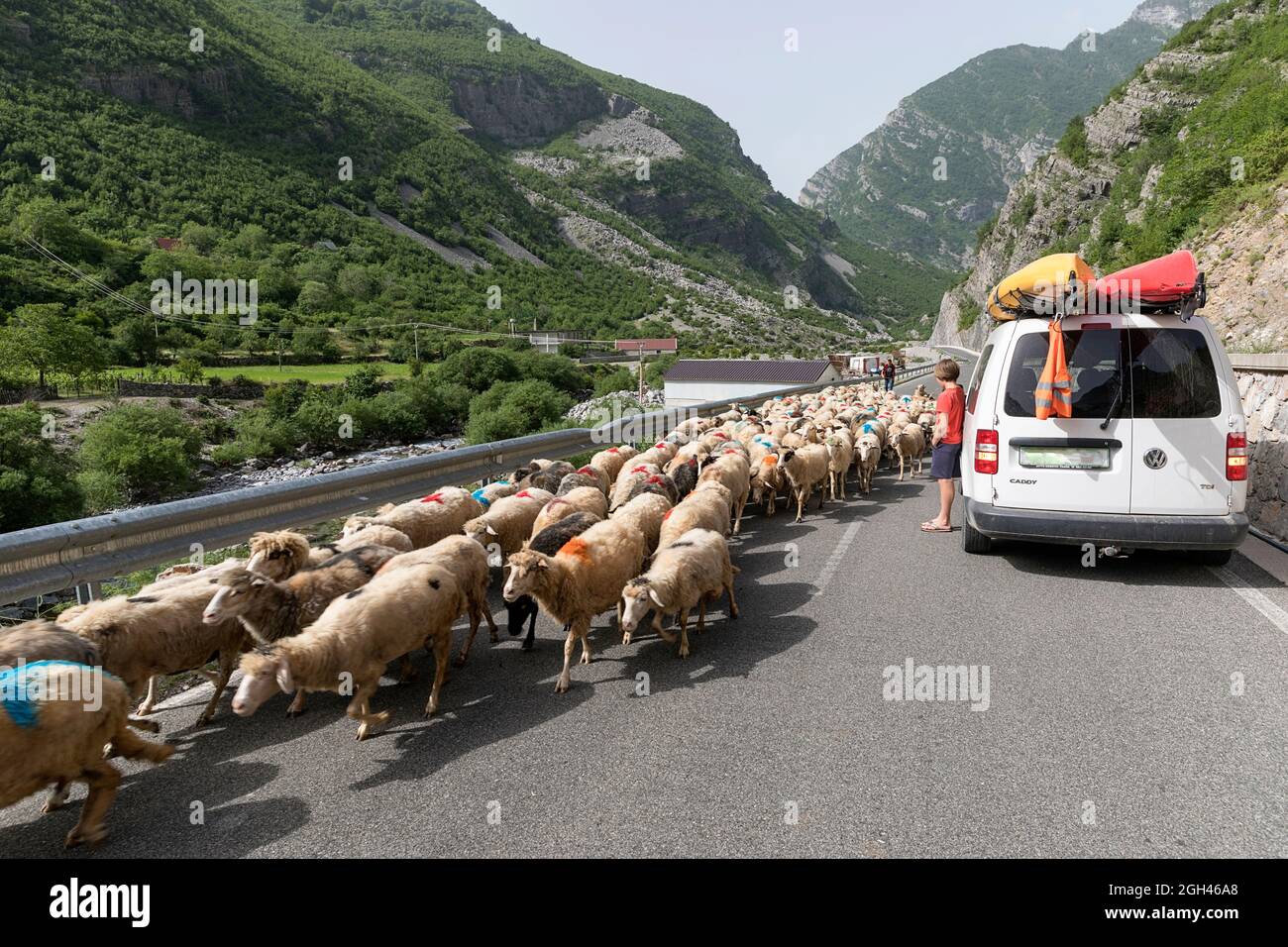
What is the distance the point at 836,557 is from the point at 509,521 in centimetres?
347

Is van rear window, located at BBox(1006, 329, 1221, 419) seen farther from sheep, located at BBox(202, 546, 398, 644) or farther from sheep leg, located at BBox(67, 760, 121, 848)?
sheep leg, located at BBox(67, 760, 121, 848)

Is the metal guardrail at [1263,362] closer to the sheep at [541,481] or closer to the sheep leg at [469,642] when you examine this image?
the sheep at [541,481]

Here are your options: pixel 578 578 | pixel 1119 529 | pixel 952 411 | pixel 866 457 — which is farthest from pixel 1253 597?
pixel 866 457

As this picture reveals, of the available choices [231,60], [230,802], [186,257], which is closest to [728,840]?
[230,802]

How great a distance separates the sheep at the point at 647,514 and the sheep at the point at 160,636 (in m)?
3.27

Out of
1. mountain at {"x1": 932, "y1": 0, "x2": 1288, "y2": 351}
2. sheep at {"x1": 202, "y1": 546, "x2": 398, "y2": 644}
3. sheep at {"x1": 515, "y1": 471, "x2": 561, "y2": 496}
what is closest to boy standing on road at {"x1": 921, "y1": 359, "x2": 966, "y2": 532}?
sheep at {"x1": 515, "y1": 471, "x2": 561, "y2": 496}

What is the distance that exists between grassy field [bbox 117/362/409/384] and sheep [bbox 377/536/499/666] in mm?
59561

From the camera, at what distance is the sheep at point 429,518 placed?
6.48 m

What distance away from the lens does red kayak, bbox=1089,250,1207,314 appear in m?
5.75

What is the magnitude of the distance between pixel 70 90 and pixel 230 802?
13818 centimetres

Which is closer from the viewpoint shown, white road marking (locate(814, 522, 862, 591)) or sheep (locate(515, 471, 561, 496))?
white road marking (locate(814, 522, 862, 591))

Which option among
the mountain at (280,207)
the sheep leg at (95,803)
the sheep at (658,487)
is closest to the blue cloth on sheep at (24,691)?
the sheep leg at (95,803)
